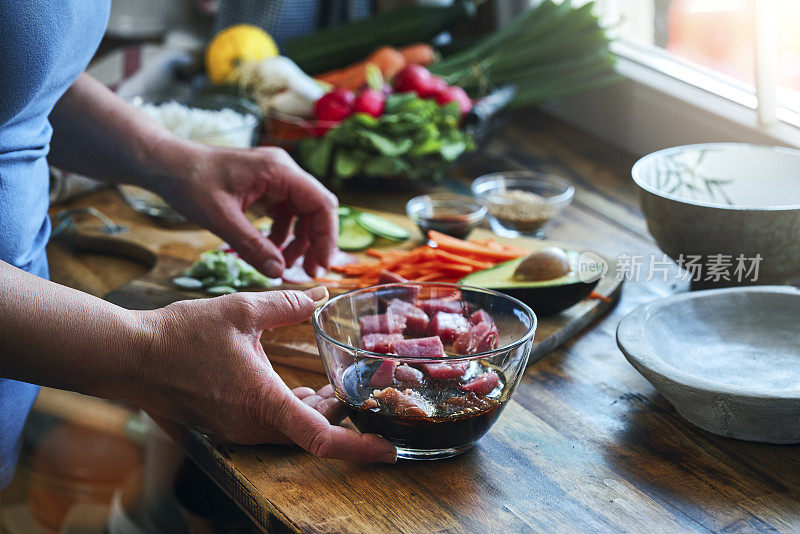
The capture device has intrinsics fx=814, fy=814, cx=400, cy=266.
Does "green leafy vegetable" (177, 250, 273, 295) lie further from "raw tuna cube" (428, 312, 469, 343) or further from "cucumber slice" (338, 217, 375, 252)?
"raw tuna cube" (428, 312, 469, 343)

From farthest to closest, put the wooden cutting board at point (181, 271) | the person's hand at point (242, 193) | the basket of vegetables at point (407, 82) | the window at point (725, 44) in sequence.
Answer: the basket of vegetables at point (407, 82), the window at point (725, 44), the person's hand at point (242, 193), the wooden cutting board at point (181, 271)

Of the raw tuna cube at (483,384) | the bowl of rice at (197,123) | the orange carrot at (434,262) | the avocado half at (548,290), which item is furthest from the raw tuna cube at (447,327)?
the bowl of rice at (197,123)

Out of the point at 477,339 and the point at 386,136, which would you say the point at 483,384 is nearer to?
the point at 477,339

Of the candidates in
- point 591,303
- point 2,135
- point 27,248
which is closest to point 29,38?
point 2,135

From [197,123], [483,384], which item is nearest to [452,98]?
[197,123]

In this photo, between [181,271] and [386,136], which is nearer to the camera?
[181,271]

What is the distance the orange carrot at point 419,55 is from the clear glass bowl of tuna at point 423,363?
4.27ft

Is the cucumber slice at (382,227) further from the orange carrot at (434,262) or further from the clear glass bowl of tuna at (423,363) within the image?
the clear glass bowl of tuna at (423,363)

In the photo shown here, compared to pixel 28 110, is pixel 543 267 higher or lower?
lower

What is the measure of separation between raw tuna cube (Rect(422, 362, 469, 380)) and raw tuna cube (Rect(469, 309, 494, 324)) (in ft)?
0.41

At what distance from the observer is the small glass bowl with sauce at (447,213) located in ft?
5.03

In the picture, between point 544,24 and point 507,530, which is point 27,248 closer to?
point 507,530

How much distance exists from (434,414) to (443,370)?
5 cm

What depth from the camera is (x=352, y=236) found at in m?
1.57
